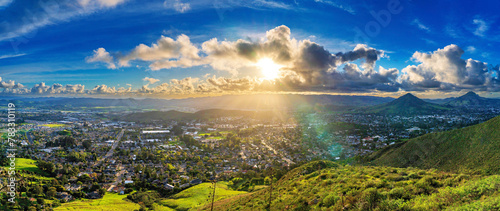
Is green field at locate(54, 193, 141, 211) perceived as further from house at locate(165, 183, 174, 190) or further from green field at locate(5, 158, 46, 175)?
green field at locate(5, 158, 46, 175)

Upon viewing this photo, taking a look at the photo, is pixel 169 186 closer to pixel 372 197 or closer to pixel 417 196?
pixel 372 197

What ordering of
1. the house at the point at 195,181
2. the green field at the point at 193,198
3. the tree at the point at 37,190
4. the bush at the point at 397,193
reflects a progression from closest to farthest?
the bush at the point at 397,193 → the green field at the point at 193,198 → the tree at the point at 37,190 → the house at the point at 195,181

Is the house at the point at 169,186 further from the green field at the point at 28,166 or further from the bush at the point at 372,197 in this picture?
the bush at the point at 372,197

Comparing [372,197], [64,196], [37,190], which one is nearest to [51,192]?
[37,190]

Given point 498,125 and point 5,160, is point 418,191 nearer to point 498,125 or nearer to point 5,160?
point 498,125

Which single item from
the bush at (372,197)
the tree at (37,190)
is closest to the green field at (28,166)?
the tree at (37,190)
